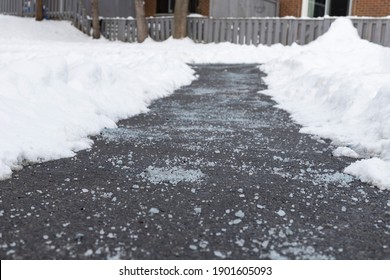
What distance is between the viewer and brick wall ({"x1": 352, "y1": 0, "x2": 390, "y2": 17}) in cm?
1702

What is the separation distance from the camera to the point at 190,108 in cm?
746

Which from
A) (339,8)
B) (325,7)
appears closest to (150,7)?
(325,7)

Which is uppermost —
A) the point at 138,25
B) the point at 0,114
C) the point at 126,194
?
the point at 138,25

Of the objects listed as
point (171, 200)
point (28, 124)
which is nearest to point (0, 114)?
point (28, 124)

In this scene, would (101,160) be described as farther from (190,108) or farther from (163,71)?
(163,71)

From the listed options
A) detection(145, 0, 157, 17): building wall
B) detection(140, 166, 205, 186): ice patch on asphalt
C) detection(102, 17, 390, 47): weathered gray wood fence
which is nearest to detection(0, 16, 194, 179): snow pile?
detection(140, 166, 205, 186): ice patch on asphalt

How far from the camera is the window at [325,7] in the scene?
61.4 ft

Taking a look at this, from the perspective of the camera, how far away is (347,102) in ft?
20.6

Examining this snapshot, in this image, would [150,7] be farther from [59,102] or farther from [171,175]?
[171,175]

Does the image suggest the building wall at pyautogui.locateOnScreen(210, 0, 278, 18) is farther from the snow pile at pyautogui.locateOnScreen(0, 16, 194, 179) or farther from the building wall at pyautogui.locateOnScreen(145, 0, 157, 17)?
the snow pile at pyautogui.locateOnScreen(0, 16, 194, 179)

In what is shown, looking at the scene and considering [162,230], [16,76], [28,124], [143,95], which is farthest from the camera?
[143,95]

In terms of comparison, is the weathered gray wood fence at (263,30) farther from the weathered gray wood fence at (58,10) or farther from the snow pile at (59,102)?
the snow pile at (59,102)

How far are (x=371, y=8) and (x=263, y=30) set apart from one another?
13.6ft

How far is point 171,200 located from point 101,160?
4.06 ft
